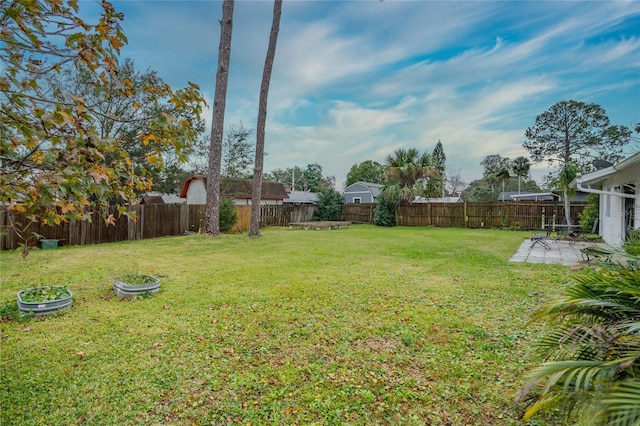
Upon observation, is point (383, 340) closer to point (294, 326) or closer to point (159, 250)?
point (294, 326)

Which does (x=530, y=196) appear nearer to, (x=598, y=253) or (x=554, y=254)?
(x=554, y=254)

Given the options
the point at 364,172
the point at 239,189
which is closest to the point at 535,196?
the point at 364,172

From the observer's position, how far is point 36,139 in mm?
1815

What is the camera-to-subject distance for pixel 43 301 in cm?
396

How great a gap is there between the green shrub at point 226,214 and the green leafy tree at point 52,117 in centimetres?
1250

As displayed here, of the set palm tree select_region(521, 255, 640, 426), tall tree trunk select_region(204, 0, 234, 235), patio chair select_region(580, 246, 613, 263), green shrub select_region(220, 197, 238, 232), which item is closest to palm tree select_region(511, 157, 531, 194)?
patio chair select_region(580, 246, 613, 263)

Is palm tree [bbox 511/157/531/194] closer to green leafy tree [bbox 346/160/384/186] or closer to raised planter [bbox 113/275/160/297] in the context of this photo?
green leafy tree [bbox 346/160/384/186]

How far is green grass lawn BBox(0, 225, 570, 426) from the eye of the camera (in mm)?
2234

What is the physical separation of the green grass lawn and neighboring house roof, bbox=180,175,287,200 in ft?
45.5

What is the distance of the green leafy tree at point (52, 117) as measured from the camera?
158cm

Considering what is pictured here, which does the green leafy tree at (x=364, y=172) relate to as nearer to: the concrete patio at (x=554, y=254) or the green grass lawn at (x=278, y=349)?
the concrete patio at (x=554, y=254)

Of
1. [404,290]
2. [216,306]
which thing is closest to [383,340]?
[404,290]

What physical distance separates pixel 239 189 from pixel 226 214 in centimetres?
742

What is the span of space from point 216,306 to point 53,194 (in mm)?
3021
